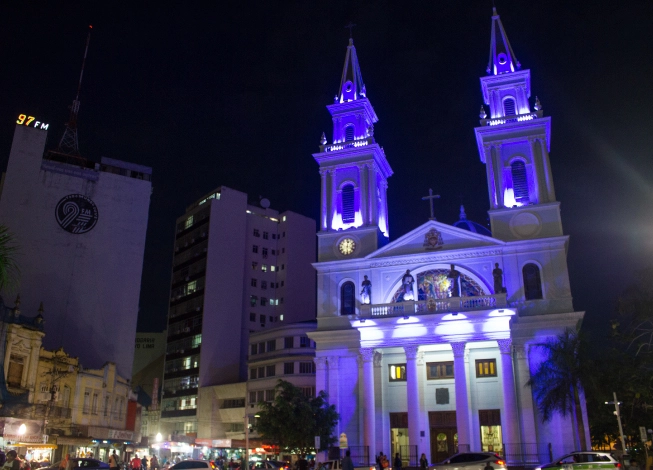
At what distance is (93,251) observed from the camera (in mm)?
58625

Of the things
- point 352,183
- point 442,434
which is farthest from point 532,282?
point 352,183

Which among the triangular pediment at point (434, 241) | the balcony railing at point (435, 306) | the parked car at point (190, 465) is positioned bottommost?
the parked car at point (190, 465)

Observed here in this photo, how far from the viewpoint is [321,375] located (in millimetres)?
43000

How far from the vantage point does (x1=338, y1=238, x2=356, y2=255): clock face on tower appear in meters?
46.1

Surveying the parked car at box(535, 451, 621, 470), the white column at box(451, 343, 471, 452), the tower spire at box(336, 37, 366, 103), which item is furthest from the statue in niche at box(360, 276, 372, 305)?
the parked car at box(535, 451, 621, 470)

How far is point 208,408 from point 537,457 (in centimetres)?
4207

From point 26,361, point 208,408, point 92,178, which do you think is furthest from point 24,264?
point 208,408

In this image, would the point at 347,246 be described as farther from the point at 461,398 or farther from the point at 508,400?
the point at 508,400

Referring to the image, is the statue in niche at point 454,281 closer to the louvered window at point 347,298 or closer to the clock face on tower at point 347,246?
the louvered window at point 347,298

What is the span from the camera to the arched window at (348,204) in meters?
47.6

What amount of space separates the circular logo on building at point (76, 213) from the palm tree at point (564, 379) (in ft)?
143

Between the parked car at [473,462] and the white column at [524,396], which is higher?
the white column at [524,396]

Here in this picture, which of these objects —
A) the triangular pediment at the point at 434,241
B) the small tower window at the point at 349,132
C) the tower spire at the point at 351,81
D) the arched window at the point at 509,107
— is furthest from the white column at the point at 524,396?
the tower spire at the point at 351,81

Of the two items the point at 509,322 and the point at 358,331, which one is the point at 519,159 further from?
the point at 358,331
